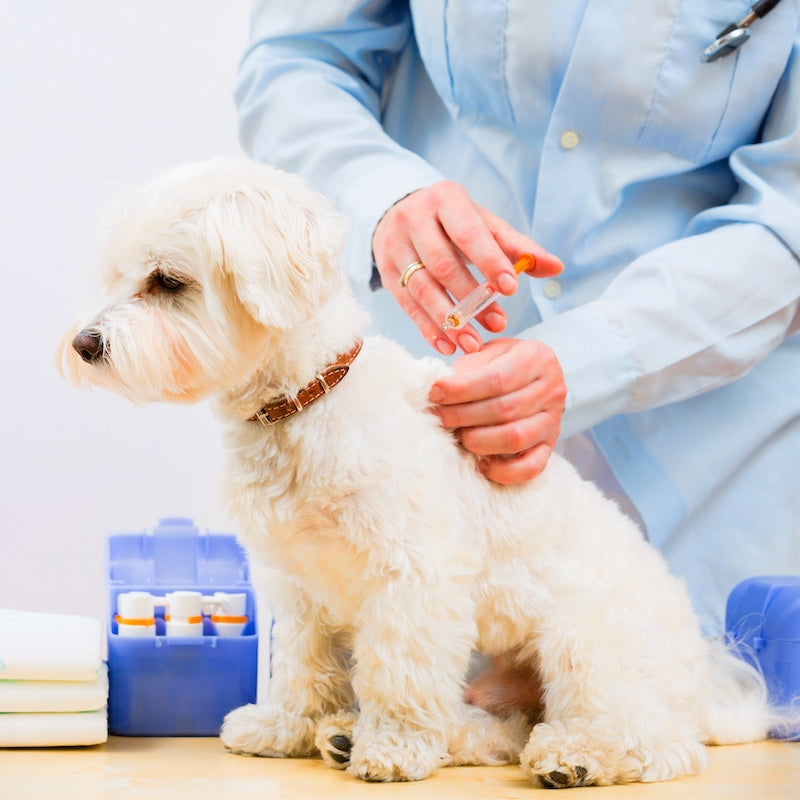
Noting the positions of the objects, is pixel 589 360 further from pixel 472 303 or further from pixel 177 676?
pixel 177 676

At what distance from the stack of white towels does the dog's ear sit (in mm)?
387

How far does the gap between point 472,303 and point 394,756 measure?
472 millimetres

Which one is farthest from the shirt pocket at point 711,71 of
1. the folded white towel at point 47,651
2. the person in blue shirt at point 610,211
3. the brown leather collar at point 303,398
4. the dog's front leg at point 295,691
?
the folded white towel at point 47,651

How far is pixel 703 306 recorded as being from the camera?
1427 millimetres

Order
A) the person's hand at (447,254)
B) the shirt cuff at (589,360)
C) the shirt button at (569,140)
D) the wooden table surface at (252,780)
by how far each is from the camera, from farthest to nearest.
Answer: the shirt button at (569,140), the shirt cuff at (589,360), the person's hand at (447,254), the wooden table surface at (252,780)

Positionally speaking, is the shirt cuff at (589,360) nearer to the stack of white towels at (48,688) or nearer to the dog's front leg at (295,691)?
the dog's front leg at (295,691)

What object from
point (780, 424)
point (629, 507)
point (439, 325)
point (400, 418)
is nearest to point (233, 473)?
point (400, 418)

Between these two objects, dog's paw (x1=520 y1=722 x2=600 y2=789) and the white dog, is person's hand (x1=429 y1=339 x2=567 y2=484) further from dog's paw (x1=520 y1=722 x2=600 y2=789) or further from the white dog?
dog's paw (x1=520 y1=722 x2=600 y2=789)

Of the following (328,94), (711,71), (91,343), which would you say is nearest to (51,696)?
(91,343)

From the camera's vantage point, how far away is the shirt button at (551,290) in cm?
151

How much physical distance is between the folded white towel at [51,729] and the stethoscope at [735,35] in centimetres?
104

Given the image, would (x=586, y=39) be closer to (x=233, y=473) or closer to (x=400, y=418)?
(x=400, y=418)

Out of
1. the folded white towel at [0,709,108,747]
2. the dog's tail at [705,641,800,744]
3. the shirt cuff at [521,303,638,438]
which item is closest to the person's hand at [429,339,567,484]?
the shirt cuff at [521,303,638,438]

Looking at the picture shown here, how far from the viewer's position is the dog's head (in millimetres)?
1008
